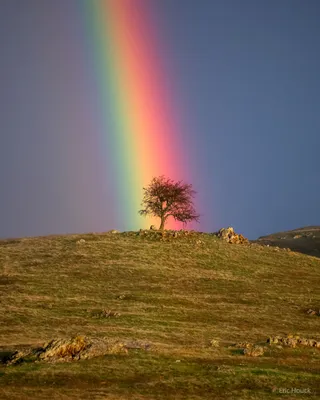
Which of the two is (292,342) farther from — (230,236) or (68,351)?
(230,236)

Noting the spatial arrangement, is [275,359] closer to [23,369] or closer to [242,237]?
[23,369]

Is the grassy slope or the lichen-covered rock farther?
the lichen-covered rock

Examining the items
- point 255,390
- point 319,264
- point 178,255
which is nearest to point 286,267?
point 319,264

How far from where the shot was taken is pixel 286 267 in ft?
224

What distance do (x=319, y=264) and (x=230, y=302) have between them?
98.6 feet

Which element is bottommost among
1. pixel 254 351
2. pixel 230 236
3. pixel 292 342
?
pixel 254 351

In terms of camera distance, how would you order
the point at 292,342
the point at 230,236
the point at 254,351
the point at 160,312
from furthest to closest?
the point at 230,236 < the point at 160,312 < the point at 292,342 < the point at 254,351

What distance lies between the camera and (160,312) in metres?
44.5

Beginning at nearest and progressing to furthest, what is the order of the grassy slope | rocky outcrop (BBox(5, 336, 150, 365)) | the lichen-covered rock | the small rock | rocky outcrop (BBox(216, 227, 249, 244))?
the grassy slope, rocky outcrop (BBox(5, 336, 150, 365)), the small rock, the lichen-covered rock, rocky outcrop (BBox(216, 227, 249, 244))

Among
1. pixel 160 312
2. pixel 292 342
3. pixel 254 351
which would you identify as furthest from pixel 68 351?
pixel 160 312

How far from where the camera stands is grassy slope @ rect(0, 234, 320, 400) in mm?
21734

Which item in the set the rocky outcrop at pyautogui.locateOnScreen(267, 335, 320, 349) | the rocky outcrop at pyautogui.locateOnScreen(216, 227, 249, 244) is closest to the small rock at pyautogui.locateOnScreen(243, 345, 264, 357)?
the rocky outcrop at pyautogui.locateOnScreen(267, 335, 320, 349)

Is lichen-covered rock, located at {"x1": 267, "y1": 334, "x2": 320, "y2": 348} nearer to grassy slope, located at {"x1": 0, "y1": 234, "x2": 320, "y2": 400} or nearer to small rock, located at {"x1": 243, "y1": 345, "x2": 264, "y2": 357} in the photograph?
grassy slope, located at {"x1": 0, "y1": 234, "x2": 320, "y2": 400}

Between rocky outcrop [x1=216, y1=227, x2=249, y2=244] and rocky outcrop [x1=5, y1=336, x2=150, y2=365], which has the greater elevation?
rocky outcrop [x1=216, y1=227, x2=249, y2=244]
